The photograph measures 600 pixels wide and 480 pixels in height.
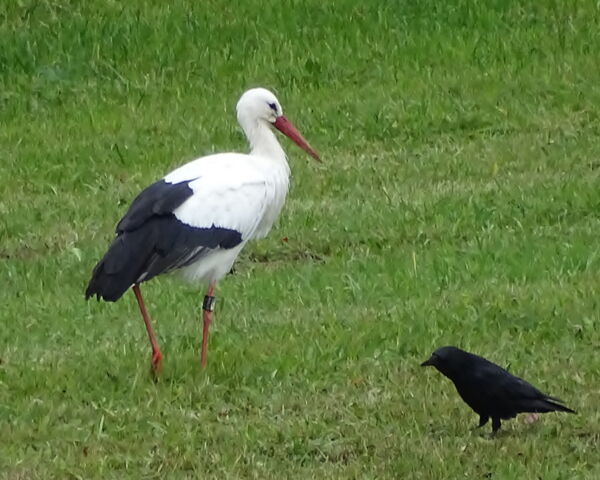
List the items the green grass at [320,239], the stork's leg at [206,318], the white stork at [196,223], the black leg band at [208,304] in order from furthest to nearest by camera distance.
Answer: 1. the black leg band at [208,304]
2. the stork's leg at [206,318]
3. the white stork at [196,223]
4. the green grass at [320,239]

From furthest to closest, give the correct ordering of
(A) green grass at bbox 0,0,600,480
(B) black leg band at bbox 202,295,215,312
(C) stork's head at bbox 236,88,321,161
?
(C) stork's head at bbox 236,88,321,161
(B) black leg band at bbox 202,295,215,312
(A) green grass at bbox 0,0,600,480

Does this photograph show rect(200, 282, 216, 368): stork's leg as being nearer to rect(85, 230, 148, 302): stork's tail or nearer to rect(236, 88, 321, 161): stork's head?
rect(85, 230, 148, 302): stork's tail

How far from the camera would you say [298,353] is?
7895 mm

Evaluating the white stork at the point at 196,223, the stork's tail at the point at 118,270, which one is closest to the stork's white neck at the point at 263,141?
the white stork at the point at 196,223

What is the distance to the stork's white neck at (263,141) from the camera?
8.61 m

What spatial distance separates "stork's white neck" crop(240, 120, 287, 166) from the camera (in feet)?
28.2

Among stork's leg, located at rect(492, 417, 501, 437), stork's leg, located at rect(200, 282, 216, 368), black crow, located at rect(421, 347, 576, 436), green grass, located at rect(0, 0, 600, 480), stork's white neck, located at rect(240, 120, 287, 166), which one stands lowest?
green grass, located at rect(0, 0, 600, 480)

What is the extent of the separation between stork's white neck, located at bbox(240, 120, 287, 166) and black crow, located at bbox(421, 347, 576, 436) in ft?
6.97

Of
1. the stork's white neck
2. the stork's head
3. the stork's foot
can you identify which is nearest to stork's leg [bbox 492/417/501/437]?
the stork's foot

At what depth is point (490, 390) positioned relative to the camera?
6.55 metres

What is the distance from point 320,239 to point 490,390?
3944mm

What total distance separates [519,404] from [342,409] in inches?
35.6

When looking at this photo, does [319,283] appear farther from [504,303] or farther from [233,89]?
[233,89]

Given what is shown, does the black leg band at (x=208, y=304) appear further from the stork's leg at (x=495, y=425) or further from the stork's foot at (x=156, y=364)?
the stork's leg at (x=495, y=425)
